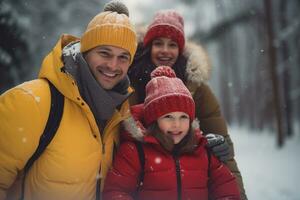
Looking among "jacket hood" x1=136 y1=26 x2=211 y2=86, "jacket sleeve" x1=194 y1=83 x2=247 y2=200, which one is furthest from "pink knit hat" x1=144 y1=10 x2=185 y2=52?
"jacket sleeve" x1=194 y1=83 x2=247 y2=200

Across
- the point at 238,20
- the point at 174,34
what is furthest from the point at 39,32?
the point at 238,20

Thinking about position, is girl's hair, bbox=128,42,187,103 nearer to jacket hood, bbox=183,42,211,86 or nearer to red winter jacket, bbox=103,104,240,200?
jacket hood, bbox=183,42,211,86

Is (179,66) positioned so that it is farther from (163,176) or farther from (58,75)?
(58,75)

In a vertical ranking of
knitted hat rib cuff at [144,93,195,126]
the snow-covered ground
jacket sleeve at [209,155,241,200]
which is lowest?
the snow-covered ground

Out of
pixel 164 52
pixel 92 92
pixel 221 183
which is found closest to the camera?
pixel 92 92

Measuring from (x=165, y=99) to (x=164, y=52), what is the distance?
1076 millimetres

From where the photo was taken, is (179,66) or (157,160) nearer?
(157,160)

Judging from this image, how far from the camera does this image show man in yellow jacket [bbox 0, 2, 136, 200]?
7.79ft

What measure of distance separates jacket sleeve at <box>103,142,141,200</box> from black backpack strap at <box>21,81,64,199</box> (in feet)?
2.28

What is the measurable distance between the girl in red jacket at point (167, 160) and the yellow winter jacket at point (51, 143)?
9.1 inches

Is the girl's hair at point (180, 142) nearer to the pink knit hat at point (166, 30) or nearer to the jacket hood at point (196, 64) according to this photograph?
the jacket hood at point (196, 64)

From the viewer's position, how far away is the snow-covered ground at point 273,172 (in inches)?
293

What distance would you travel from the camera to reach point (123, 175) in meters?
2.96

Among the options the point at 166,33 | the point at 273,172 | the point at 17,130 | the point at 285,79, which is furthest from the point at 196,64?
the point at 285,79
